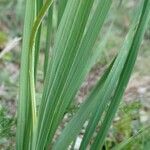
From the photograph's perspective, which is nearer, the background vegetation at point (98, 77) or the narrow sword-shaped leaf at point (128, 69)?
the narrow sword-shaped leaf at point (128, 69)

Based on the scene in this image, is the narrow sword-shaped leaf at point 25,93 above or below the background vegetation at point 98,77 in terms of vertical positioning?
above

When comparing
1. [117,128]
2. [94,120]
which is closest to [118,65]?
[94,120]

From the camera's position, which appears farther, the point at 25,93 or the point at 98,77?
the point at 98,77

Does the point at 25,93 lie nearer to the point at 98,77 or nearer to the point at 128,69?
the point at 128,69

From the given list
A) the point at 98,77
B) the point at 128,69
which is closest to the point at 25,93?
the point at 128,69

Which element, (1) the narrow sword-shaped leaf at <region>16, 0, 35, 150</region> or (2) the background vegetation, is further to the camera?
(2) the background vegetation

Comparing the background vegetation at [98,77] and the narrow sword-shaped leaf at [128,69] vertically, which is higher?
the narrow sword-shaped leaf at [128,69]

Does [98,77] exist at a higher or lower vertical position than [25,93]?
lower

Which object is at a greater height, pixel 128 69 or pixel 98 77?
pixel 128 69

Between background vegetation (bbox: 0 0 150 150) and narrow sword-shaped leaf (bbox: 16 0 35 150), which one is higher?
narrow sword-shaped leaf (bbox: 16 0 35 150)

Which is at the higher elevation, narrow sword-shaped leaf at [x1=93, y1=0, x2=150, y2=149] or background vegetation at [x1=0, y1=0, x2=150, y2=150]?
narrow sword-shaped leaf at [x1=93, y1=0, x2=150, y2=149]

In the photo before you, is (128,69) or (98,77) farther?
(98,77)
